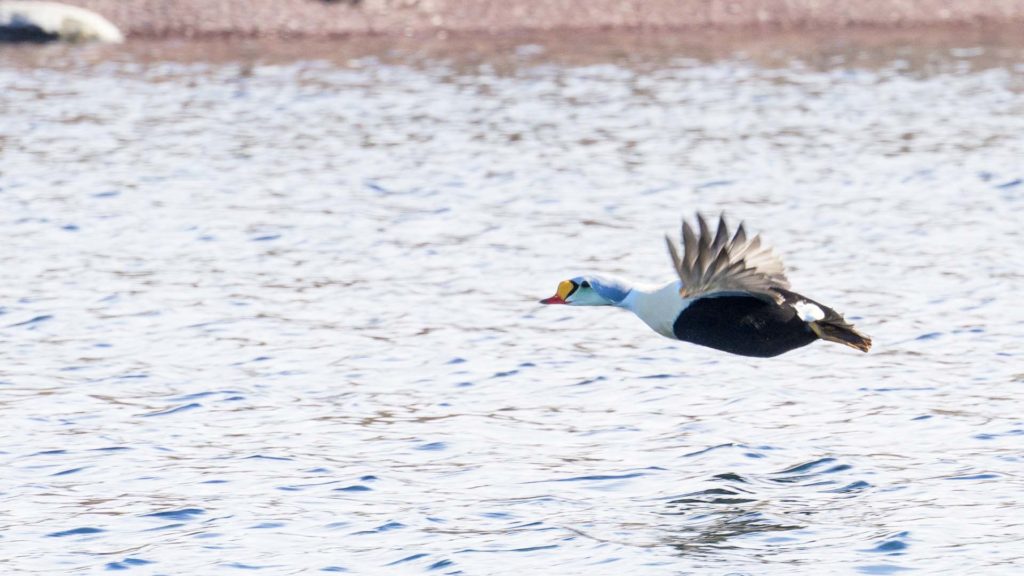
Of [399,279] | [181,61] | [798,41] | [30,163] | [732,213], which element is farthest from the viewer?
[798,41]

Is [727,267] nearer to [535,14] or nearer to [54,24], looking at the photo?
[535,14]

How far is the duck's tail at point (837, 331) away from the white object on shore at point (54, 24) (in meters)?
24.8

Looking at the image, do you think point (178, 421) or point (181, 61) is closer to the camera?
point (178, 421)

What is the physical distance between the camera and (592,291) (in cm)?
1096

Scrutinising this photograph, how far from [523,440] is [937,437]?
2609mm

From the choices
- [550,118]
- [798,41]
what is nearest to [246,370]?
[550,118]

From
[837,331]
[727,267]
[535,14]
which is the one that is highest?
[535,14]

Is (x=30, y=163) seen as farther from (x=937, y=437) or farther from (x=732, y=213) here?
(x=937, y=437)

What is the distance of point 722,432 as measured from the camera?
11.0 metres

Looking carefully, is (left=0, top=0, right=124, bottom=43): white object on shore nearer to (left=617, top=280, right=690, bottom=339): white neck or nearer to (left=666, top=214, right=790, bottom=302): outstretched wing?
(left=617, top=280, right=690, bottom=339): white neck

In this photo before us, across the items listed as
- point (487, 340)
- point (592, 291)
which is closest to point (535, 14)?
point (487, 340)

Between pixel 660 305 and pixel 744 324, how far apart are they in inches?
20.7

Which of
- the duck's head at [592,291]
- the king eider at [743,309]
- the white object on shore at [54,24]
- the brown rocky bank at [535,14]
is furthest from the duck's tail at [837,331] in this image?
the white object on shore at [54,24]

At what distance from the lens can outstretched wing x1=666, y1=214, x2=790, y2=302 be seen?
982 cm
